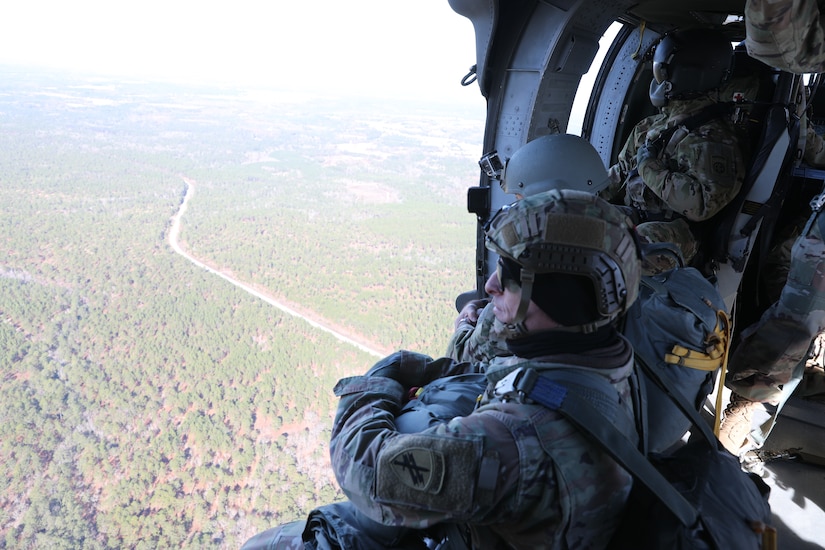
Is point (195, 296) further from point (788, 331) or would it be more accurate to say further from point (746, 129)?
point (788, 331)

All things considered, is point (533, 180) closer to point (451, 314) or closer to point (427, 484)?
point (427, 484)

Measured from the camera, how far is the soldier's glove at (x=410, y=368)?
1.34 m

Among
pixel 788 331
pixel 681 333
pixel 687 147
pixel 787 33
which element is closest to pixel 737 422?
pixel 788 331

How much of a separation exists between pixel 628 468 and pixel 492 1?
7.43ft

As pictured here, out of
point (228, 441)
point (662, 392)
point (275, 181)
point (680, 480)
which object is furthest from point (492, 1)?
point (275, 181)

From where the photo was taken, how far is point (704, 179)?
2.48 m

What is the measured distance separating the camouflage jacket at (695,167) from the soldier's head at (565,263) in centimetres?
173

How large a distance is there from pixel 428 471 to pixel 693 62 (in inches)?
102

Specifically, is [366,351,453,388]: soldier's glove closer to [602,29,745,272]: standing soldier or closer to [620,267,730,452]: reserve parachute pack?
[620,267,730,452]: reserve parachute pack

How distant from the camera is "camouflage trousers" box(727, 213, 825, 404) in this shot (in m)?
2.07

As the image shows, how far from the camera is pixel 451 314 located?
27.6 meters

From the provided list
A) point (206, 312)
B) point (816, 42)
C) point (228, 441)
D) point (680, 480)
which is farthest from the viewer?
point (206, 312)

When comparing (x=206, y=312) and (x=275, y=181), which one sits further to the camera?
(x=275, y=181)

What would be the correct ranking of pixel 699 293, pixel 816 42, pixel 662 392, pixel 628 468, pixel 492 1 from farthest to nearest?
pixel 492 1 < pixel 816 42 < pixel 699 293 < pixel 662 392 < pixel 628 468
